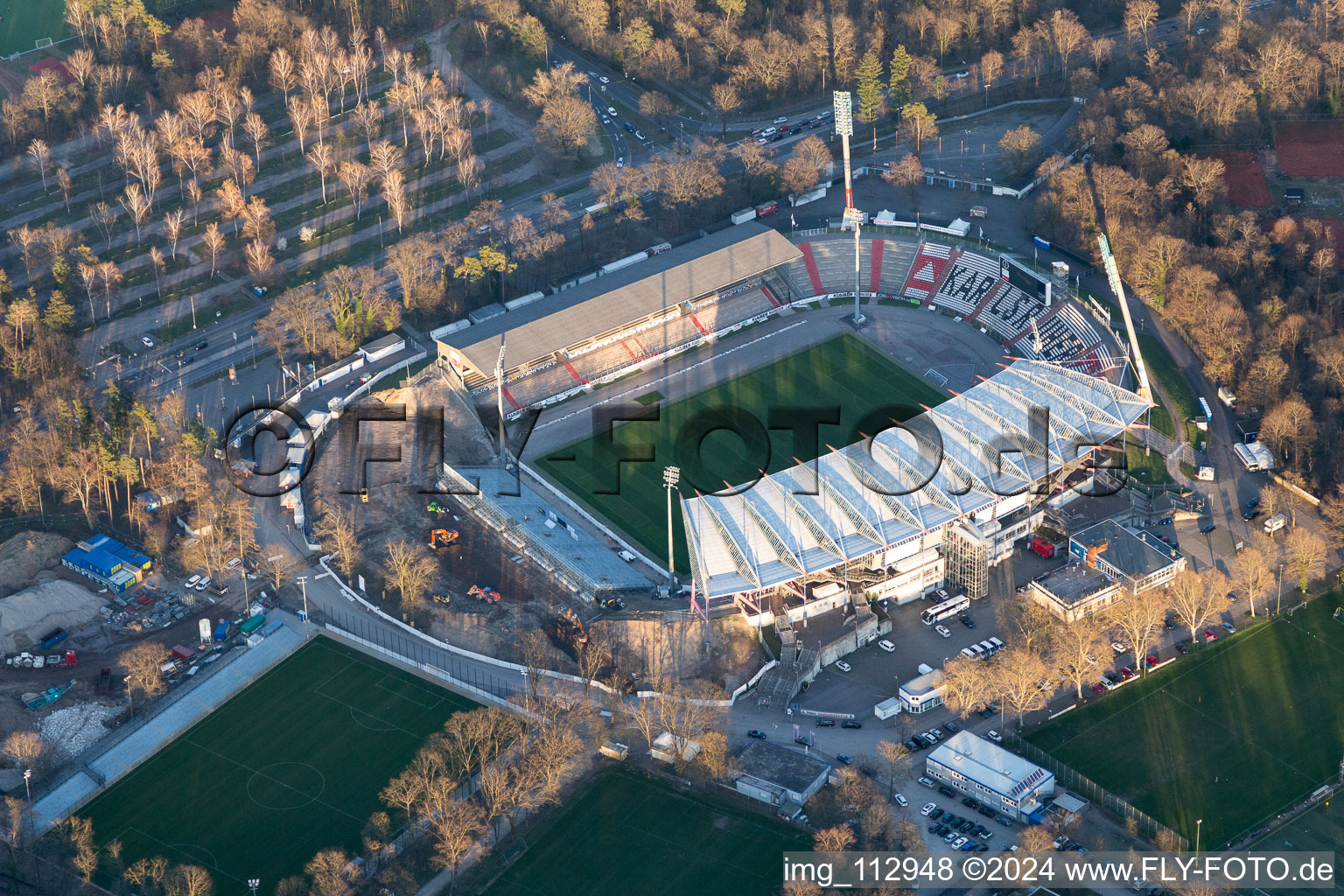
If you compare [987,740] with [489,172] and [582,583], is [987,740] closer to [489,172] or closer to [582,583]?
[582,583]

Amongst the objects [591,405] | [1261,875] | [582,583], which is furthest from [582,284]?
[1261,875]

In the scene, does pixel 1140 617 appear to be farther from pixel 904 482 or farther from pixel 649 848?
pixel 649 848

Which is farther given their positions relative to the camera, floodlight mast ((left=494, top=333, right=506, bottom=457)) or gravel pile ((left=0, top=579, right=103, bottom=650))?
floodlight mast ((left=494, top=333, right=506, bottom=457))

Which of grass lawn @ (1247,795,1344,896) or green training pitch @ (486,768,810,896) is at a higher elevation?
green training pitch @ (486,768,810,896)

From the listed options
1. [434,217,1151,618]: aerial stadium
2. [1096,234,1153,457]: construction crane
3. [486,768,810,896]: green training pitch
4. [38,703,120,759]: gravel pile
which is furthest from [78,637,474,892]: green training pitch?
[1096,234,1153,457]: construction crane

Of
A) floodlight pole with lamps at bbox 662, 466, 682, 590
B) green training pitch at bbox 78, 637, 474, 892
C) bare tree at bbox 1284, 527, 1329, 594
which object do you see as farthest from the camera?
bare tree at bbox 1284, 527, 1329, 594

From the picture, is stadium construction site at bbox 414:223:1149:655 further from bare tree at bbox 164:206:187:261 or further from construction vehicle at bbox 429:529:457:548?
bare tree at bbox 164:206:187:261

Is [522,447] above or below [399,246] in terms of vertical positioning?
below

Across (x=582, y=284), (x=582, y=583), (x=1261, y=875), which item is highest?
(x=582, y=284)

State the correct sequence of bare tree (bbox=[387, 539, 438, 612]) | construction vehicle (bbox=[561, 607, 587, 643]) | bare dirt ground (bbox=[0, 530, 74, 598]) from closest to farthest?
construction vehicle (bbox=[561, 607, 587, 643]), bare tree (bbox=[387, 539, 438, 612]), bare dirt ground (bbox=[0, 530, 74, 598])
